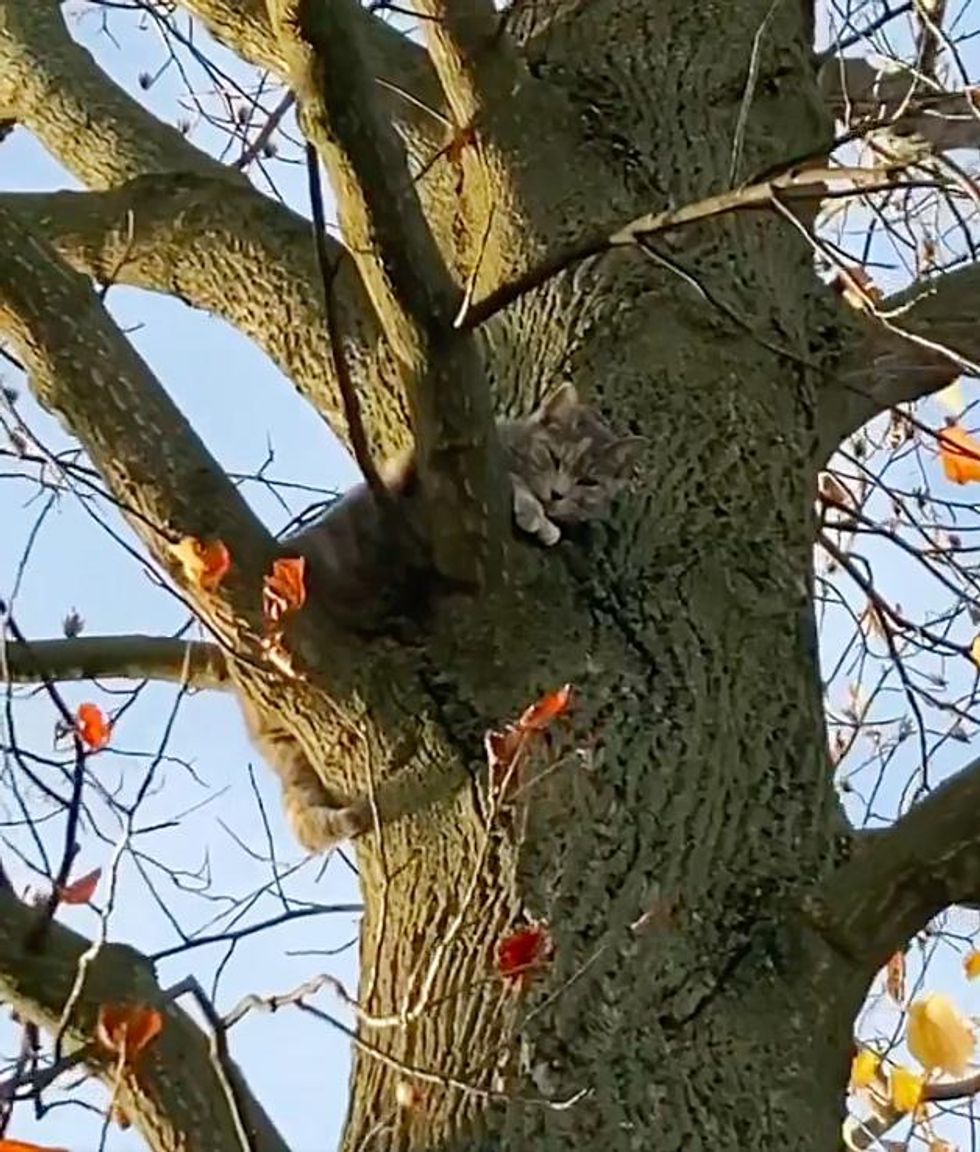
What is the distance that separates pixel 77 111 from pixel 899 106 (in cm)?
127

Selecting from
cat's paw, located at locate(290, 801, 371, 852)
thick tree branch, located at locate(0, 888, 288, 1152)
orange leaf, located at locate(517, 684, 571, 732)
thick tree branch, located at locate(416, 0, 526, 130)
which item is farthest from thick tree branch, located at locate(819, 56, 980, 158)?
thick tree branch, located at locate(0, 888, 288, 1152)

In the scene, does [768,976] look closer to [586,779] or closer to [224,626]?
[586,779]

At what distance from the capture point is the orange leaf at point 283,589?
173 cm

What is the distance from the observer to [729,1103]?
5.52 ft

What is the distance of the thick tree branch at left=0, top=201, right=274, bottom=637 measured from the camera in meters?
1.77

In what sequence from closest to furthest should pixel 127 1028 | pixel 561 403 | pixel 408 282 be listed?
pixel 127 1028 → pixel 408 282 → pixel 561 403

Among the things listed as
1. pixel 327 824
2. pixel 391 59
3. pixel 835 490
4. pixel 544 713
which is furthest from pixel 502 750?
pixel 835 490

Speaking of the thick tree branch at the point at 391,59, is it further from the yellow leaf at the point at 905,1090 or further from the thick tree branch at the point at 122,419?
the yellow leaf at the point at 905,1090

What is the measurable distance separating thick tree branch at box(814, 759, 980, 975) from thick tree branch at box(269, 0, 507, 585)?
0.51 m

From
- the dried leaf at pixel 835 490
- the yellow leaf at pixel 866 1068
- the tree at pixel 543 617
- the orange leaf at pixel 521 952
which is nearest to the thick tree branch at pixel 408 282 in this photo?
the tree at pixel 543 617

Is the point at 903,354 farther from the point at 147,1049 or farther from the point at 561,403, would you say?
the point at 147,1049

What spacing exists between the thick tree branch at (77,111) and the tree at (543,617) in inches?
6.8

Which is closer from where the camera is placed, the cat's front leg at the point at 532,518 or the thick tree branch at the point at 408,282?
the thick tree branch at the point at 408,282

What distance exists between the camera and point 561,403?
224cm
